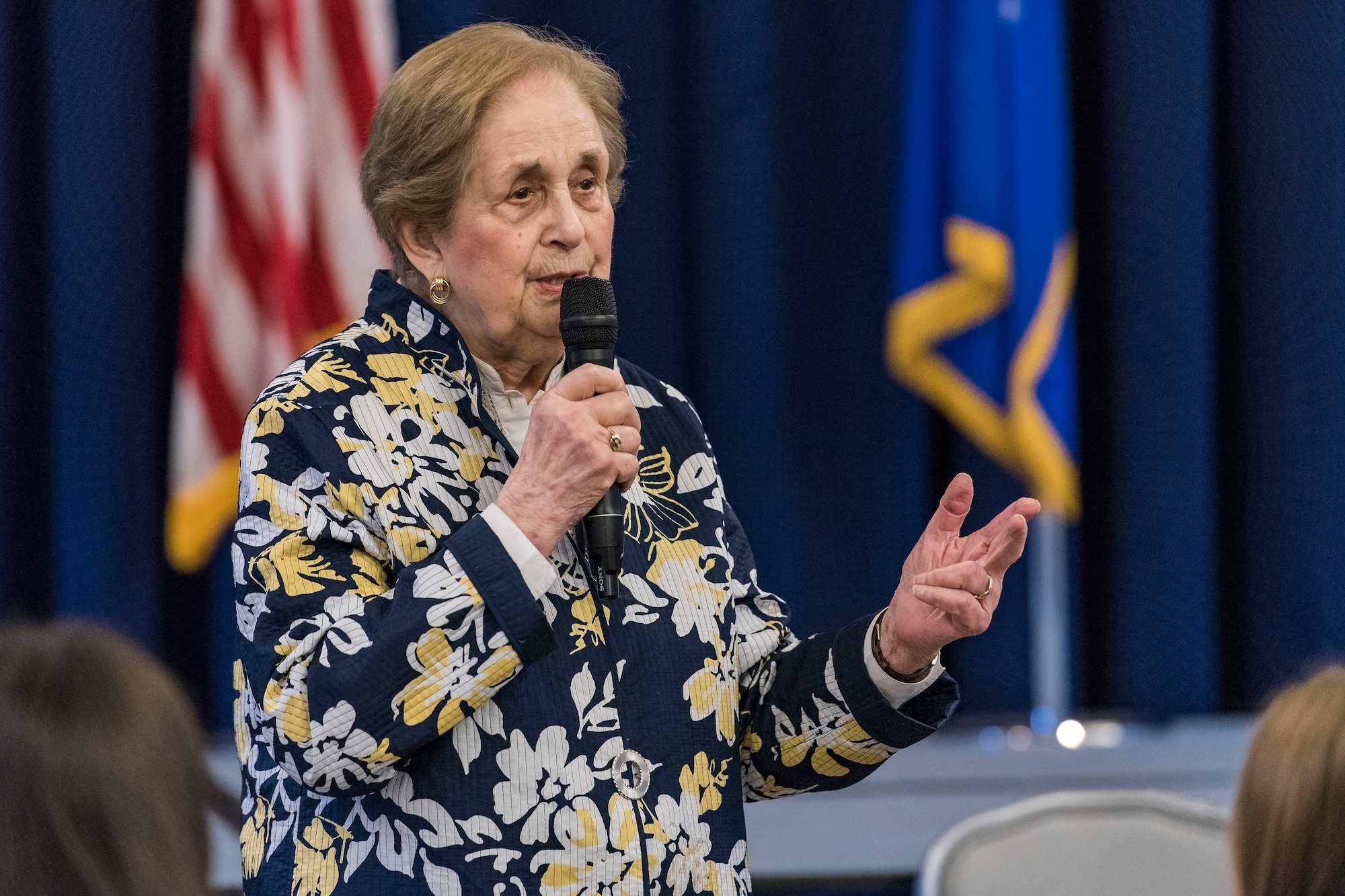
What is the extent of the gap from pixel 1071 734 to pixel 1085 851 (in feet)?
3.05

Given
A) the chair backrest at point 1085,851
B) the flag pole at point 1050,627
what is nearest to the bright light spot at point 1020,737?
the flag pole at point 1050,627

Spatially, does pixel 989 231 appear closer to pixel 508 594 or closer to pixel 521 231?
pixel 521 231

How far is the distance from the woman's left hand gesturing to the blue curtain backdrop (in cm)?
173

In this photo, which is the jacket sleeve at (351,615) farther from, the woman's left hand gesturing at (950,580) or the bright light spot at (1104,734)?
the bright light spot at (1104,734)

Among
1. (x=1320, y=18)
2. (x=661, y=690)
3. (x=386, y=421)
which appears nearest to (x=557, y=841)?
(x=661, y=690)

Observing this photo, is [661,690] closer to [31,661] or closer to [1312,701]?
[1312,701]

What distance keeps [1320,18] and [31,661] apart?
3428mm

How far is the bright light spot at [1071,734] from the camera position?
329 centimetres

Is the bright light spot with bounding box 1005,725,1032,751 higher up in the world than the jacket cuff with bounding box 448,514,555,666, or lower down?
lower down

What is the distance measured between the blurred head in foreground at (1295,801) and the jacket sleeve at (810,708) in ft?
1.62

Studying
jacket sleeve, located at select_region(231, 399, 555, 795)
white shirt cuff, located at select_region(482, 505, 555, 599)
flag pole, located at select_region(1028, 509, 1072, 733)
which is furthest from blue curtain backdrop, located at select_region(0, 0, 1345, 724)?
white shirt cuff, located at select_region(482, 505, 555, 599)

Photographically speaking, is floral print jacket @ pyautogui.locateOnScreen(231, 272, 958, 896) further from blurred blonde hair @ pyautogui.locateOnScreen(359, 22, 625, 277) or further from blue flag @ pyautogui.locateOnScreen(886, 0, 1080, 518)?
blue flag @ pyautogui.locateOnScreen(886, 0, 1080, 518)

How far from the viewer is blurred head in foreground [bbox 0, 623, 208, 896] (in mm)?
913

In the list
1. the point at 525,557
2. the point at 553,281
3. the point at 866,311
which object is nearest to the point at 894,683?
the point at 525,557
